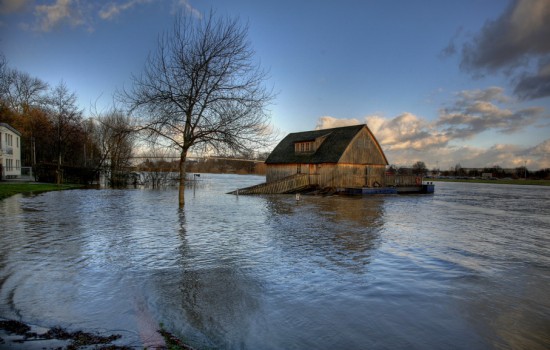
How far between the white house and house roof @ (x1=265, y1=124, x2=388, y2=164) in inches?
1244

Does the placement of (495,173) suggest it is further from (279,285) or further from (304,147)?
(279,285)

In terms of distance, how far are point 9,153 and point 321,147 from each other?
38.7 m

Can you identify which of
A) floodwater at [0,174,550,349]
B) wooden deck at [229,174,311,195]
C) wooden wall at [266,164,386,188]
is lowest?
floodwater at [0,174,550,349]

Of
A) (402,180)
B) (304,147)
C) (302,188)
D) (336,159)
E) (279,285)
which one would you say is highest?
(304,147)

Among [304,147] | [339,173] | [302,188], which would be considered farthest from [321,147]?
[302,188]

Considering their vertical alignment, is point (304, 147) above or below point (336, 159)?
above

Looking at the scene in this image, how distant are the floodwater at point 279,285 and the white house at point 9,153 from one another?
33134 mm

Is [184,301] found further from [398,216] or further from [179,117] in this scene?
[398,216]

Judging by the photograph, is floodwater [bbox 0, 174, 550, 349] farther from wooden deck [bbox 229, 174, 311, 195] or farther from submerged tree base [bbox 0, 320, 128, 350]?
wooden deck [bbox 229, 174, 311, 195]

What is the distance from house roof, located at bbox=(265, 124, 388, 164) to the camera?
129 ft

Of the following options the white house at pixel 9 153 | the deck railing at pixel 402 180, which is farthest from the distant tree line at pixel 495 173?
the white house at pixel 9 153

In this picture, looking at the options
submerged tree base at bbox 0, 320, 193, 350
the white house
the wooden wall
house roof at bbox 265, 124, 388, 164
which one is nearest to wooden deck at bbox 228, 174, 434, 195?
the wooden wall

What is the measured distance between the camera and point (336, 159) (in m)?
38.2

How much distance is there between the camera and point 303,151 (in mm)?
43188
